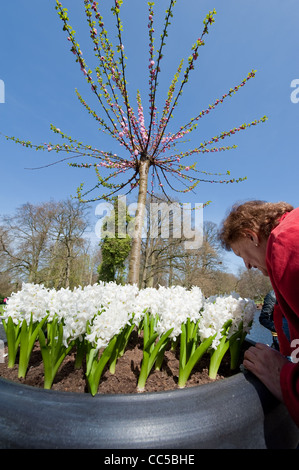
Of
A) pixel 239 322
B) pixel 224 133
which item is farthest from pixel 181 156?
pixel 239 322

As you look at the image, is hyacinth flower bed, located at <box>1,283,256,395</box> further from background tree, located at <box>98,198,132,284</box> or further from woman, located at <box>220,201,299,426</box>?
background tree, located at <box>98,198,132,284</box>

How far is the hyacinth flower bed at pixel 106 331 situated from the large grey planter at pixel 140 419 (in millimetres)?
183

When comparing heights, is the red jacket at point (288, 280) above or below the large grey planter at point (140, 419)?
above

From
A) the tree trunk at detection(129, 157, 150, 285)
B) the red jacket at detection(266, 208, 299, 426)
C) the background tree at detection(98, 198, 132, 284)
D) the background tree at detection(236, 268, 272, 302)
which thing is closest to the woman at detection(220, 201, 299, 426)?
the red jacket at detection(266, 208, 299, 426)

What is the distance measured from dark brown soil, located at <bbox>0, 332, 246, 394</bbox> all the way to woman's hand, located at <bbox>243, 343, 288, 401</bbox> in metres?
0.32

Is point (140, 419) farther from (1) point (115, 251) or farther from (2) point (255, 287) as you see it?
(2) point (255, 287)

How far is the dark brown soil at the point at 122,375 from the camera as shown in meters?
1.05

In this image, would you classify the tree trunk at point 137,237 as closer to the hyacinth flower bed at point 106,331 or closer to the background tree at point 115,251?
the hyacinth flower bed at point 106,331

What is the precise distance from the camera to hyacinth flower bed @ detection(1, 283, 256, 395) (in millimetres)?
1044

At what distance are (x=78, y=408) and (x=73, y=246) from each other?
68.4 feet

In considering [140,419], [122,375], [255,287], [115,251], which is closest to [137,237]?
[122,375]

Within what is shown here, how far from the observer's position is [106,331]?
103 centimetres

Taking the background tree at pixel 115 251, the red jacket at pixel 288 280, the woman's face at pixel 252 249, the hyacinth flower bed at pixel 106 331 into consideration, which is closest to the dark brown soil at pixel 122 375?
the hyacinth flower bed at pixel 106 331
